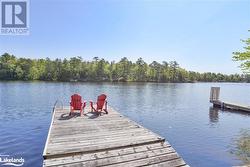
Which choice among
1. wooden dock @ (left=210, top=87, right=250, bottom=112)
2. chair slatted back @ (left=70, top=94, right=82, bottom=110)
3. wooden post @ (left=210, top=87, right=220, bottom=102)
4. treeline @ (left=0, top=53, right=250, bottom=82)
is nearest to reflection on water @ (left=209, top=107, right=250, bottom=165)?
chair slatted back @ (left=70, top=94, right=82, bottom=110)

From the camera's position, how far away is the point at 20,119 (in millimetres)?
14805

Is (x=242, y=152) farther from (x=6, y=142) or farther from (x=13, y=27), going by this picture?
(x=13, y=27)

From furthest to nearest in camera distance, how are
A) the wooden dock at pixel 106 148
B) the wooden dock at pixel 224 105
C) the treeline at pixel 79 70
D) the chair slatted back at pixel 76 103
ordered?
the treeline at pixel 79 70
the wooden dock at pixel 224 105
the chair slatted back at pixel 76 103
the wooden dock at pixel 106 148

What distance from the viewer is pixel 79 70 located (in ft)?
265

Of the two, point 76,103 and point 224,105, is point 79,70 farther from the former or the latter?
point 76,103

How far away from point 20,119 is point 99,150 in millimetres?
10588

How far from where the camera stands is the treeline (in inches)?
2987

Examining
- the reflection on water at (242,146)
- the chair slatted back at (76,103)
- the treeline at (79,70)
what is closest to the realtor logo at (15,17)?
the chair slatted back at (76,103)

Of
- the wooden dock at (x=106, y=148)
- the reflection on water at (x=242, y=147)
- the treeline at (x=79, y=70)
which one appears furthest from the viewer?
the treeline at (x=79, y=70)

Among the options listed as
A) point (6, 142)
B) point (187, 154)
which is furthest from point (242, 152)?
point (6, 142)

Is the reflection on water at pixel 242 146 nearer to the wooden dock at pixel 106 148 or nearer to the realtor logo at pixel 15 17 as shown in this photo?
the wooden dock at pixel 106 148

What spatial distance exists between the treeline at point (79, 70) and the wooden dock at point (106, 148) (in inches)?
2851

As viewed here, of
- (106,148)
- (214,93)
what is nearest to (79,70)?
(214,93)

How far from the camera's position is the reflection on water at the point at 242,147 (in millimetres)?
8891
